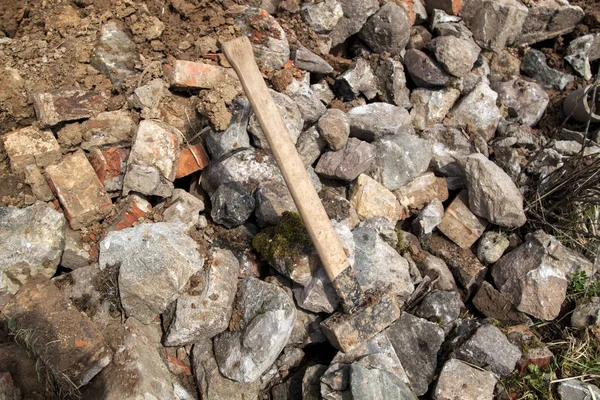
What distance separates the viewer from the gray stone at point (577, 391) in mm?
3041

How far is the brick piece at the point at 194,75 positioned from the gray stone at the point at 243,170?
2.23 feet

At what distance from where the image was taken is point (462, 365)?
9.94 feet

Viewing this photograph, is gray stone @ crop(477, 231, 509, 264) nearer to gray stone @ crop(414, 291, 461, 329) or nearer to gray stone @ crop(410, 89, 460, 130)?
gray stone @ crop(414, 291, 461, 329)

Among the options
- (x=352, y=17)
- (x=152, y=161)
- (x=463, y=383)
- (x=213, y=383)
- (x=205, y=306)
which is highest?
(x=352, y=17)

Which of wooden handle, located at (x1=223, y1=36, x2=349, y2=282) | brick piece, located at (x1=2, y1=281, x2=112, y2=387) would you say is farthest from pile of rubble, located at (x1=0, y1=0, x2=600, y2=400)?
wooden handle, located at (x1=223, y1=36, x2=349, y2=282)

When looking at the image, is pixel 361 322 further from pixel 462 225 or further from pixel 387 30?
pixel 387 30

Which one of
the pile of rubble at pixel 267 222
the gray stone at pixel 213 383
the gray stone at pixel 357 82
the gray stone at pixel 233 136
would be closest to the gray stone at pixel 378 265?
the pile of rubble at pixel 267 222

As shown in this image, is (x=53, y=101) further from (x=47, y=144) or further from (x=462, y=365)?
(x=462, y=365)

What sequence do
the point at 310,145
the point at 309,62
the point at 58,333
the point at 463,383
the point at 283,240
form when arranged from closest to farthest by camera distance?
the point at 58,333
the point at 463,383
the point at 283,240
the point at 310,145
the point at 309,62

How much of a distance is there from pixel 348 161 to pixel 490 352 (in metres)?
1.69

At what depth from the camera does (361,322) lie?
2861 mm

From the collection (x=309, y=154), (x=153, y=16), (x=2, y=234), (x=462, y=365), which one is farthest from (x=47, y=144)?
(x=462, y=365)

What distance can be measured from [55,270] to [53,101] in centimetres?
119

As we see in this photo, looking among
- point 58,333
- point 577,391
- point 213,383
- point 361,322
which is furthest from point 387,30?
point 58,333
